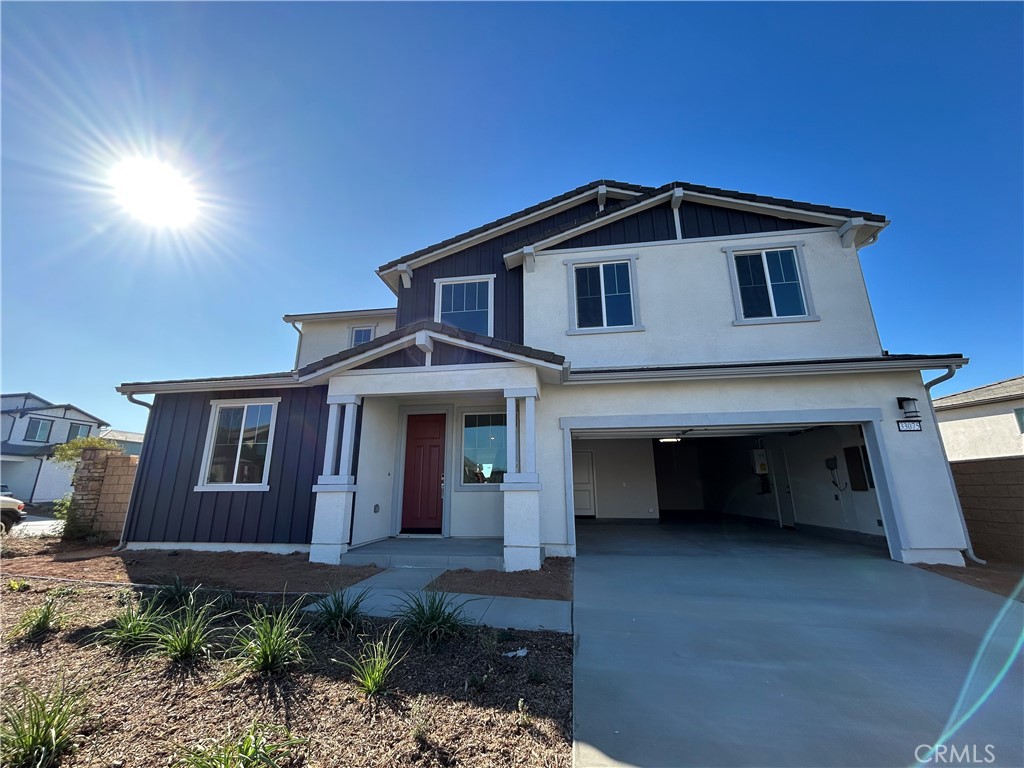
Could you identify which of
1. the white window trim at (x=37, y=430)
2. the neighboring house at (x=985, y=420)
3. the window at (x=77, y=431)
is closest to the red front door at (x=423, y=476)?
the neighboring house at (x=985, y=420)

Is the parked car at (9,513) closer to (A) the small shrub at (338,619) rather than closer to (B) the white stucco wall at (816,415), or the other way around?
(A) the small shrub at (338,619)

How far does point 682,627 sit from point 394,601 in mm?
3052

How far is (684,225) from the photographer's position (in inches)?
339

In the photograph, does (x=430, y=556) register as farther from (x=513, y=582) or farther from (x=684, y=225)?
(x=684, y=225)

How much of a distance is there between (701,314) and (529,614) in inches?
252

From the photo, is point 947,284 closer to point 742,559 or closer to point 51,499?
point 742,559

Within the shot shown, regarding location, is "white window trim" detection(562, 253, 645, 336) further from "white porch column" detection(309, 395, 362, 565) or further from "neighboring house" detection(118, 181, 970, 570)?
"white porch column" detection(309, 395, 362, 565)

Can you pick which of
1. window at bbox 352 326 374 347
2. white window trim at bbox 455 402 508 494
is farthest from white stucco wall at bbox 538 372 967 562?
window at bbox 352 326 374 347

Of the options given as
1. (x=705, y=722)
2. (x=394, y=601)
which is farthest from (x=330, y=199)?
(x=705, y=722)

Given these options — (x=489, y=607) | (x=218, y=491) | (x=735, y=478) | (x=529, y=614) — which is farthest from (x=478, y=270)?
(x=735, y=478)

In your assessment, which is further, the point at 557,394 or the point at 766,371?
the point at 557,394

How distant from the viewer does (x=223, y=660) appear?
120 inches

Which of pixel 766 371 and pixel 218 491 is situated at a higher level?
pixel 766 371

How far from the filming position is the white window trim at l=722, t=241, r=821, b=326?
7.75m
